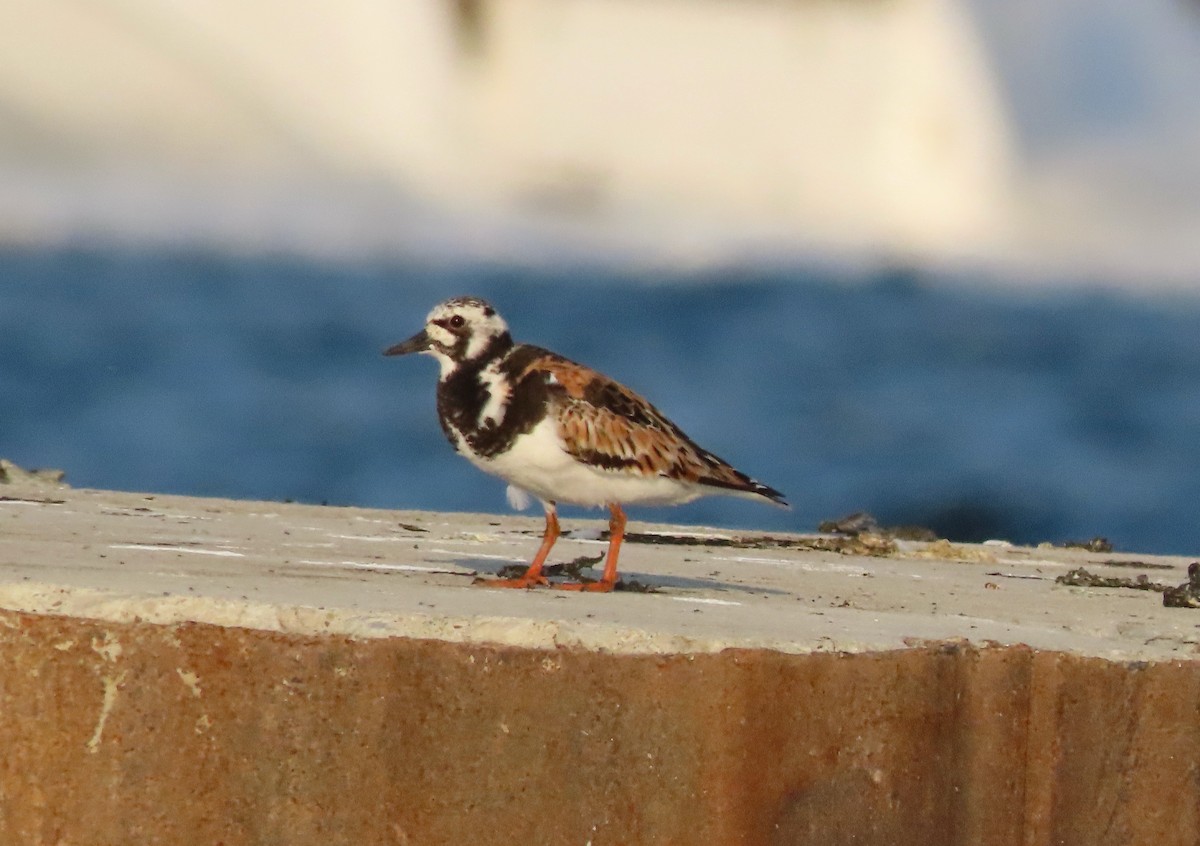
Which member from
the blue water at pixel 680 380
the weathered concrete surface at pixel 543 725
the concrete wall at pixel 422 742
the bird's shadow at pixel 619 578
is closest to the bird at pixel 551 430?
the bird's shadow at pixel 619 578

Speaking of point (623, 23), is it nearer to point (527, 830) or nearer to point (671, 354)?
point (671, 354)

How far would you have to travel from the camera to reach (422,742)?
301cm

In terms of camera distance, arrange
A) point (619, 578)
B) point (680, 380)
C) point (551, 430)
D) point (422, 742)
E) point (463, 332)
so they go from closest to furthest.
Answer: point (422, 742), point (551, 430), point (463, 332), point (619, 578), point (680, 380)

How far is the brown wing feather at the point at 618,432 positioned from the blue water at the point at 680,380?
10.3 meters

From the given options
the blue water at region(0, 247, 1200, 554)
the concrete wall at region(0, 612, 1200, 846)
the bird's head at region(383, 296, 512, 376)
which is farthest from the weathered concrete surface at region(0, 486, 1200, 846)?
the blue water at region(0, 247, 1200, 554)

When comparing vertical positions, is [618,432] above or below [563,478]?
above

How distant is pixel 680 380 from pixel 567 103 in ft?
31.0

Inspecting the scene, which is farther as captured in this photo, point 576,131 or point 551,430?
point 576,131

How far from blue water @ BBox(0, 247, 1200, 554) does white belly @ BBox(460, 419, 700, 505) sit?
10274 mm

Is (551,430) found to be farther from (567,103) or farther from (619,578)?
(567,103)

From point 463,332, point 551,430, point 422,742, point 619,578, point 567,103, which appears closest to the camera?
point 422,742

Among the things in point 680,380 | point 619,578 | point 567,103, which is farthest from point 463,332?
point 567,103

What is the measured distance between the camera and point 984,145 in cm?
2992

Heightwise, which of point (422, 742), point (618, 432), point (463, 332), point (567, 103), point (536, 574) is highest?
point (567, 103)
